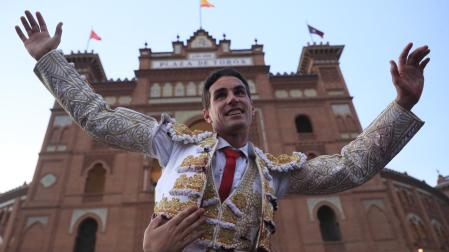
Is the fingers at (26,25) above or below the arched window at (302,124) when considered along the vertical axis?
below

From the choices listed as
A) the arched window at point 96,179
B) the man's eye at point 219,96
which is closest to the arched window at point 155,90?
the arched window at point 96,179

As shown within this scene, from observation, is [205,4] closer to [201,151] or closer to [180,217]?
[201,151]

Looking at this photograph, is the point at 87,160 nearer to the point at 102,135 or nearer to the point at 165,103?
the point at 165,103

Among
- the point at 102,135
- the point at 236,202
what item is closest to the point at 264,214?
the point at 236,202

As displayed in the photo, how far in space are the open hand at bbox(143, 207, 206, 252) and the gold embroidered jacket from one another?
0.41 ft

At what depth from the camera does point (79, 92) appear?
1609 mm

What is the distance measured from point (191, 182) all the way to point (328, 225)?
1441 centimetres

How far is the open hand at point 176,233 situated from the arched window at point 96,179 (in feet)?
48.3

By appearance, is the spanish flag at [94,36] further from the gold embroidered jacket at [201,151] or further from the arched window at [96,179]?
the gold embroidered jacket at [201,151]

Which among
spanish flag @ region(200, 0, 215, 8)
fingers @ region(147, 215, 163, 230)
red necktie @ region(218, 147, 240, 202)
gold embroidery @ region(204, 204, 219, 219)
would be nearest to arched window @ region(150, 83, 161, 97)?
spanish flag @ region(200, 0, 215, 8)

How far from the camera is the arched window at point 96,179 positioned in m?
14.9

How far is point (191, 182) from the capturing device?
1.43 metres

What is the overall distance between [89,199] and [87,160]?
2028mm

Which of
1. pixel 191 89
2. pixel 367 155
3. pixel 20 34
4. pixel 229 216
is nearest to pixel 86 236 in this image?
pixel 191 89
